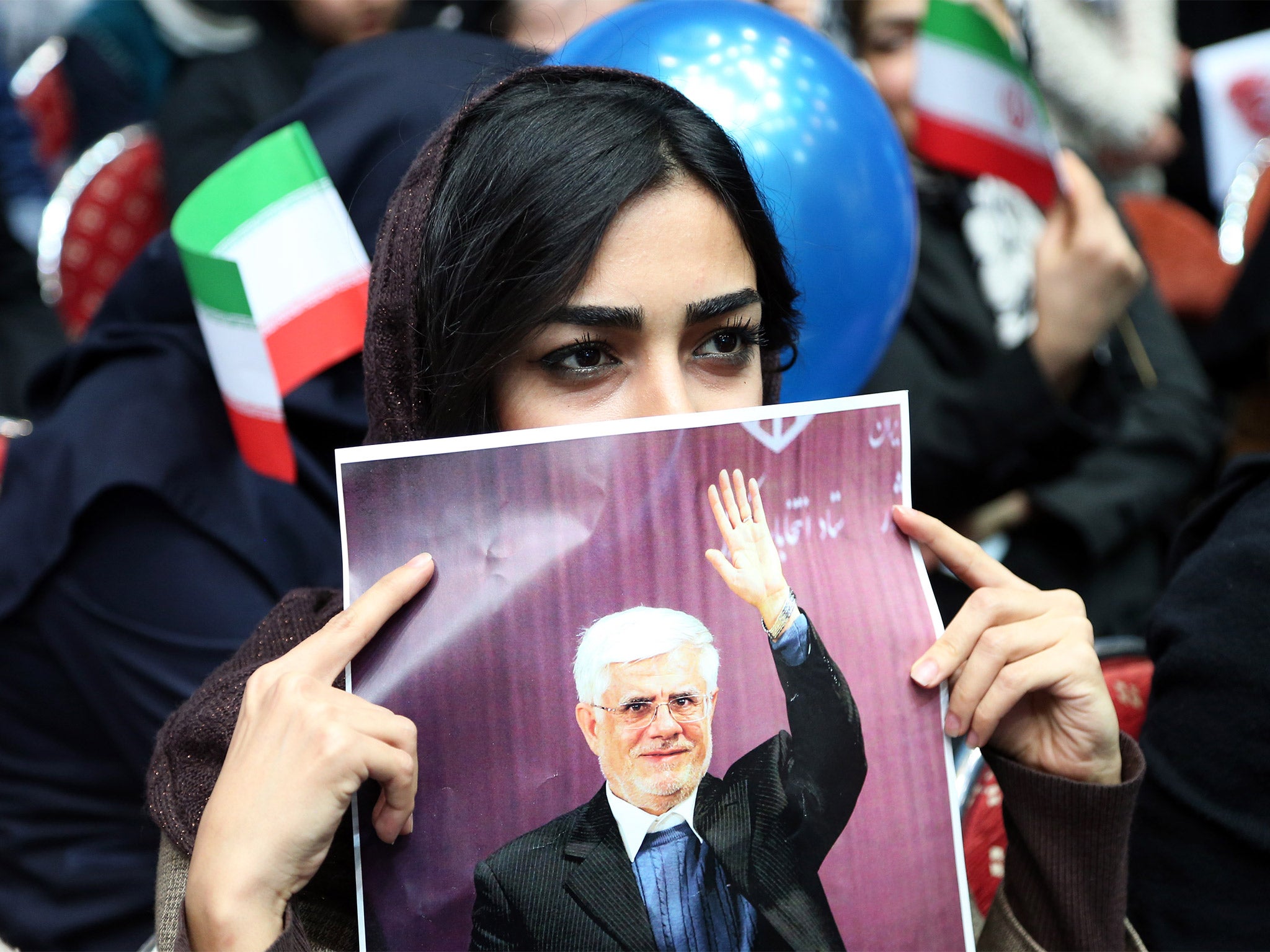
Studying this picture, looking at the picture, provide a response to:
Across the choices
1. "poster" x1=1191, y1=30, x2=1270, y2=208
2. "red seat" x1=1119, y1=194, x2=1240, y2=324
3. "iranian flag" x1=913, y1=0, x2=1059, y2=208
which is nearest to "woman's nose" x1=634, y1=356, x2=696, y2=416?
"iranian flag" x1=913, y1=0, x2=1059, y2=208

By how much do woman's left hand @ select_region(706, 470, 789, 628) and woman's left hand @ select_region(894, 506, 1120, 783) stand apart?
12 cm

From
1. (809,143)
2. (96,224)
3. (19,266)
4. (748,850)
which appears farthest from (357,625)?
(19,266)

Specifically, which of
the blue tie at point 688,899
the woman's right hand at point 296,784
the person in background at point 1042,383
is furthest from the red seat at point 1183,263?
the woman's right hand at point 296,784

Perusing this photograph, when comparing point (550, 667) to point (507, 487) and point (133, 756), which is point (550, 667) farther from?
point (133, 756)

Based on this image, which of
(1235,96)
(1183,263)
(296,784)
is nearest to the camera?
(296,784)

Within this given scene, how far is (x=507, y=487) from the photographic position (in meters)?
0.87

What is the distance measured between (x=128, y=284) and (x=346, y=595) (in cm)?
109

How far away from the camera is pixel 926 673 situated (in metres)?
0.89

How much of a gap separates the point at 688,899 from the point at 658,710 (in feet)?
0.45

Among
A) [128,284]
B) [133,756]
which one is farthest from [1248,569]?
[128,284]

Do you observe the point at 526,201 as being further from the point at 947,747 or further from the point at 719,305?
the point at 947,747

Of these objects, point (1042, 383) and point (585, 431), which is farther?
point (1042, 383)

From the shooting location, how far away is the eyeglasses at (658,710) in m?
0.86

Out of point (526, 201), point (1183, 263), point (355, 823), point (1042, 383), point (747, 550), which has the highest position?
point (526, 201)
